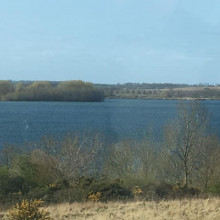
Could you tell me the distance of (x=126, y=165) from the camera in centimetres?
2403

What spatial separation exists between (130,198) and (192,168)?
13.1m

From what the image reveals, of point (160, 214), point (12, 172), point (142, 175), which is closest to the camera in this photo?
point (160, 214)

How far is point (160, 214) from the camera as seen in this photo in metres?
9.23

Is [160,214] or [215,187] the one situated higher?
[160,214]

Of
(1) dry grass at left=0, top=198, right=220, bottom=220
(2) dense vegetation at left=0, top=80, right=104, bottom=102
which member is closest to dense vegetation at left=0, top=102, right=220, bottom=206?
(1) dry grass at left=0, top=198, right=220, bottom=220

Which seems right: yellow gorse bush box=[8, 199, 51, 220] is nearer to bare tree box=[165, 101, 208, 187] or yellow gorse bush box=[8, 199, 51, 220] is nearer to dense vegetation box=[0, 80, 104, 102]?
bare tree box=[165, 101, 208, 187]

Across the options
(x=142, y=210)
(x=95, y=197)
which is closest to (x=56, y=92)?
(x=95, y=197)

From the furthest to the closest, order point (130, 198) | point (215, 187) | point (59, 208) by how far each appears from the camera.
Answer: point (215, 187) → point (130, 198) → point (59, 208)

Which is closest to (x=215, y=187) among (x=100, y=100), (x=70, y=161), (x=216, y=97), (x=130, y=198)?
(x=130, y=198)

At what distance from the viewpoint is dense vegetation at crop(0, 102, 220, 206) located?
562 inches

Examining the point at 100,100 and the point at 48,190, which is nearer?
the point at 48,190

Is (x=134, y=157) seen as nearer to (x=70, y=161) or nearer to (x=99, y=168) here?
(x=99, y=168)

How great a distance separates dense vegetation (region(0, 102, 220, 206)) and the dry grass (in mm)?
2116

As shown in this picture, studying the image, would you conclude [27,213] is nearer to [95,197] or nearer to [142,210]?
[142,210]
